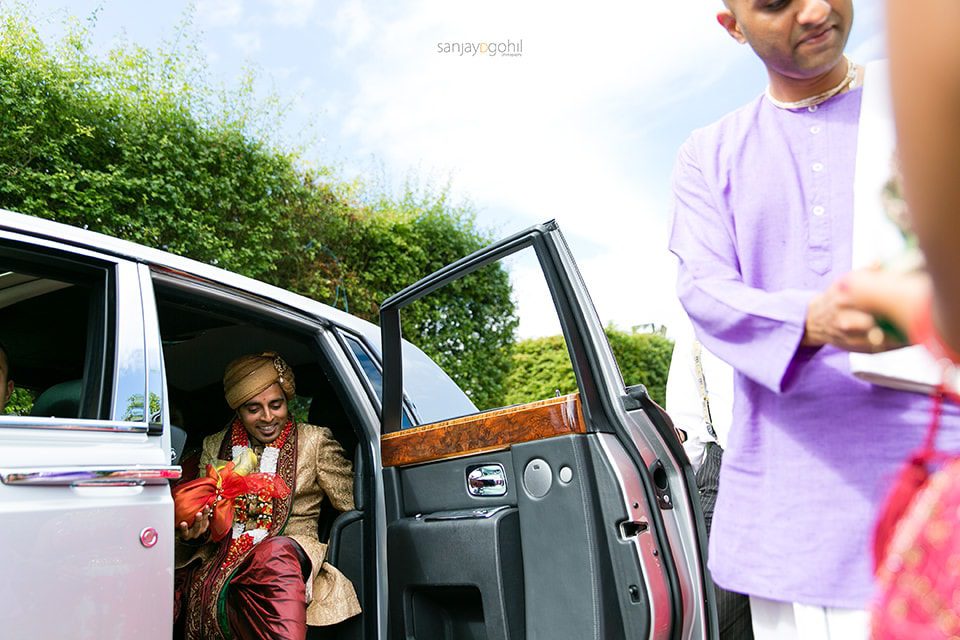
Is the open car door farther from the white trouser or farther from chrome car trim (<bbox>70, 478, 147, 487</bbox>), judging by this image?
the white trouser

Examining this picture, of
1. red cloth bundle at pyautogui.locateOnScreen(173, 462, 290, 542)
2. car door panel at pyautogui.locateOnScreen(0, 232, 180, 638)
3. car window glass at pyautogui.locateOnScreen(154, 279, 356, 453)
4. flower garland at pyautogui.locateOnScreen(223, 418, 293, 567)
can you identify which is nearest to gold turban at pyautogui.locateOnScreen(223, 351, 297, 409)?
car window glass at pyautogui.locateOnScreen(154, 279, 356, 453)

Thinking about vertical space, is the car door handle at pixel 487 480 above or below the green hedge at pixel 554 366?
below

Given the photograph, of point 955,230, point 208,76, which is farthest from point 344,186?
point 955,230

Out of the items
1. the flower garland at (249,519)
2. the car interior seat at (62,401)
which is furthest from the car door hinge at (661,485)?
the flower garland at (249,519)

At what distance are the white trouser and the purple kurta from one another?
0.05ft

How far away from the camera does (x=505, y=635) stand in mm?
2436

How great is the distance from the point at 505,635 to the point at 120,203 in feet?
18.2

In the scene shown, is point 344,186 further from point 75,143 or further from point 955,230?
point 955,230

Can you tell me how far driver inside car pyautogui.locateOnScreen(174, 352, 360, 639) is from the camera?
311cm

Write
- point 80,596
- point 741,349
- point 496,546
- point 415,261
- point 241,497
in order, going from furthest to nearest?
point 415,261, point 241,497, point 496,546, point 80,596, point 741,349

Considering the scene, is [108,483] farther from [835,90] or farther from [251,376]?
[835,90]

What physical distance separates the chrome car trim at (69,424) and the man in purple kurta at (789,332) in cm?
154

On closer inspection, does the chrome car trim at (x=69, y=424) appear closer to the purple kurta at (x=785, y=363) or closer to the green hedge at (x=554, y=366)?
the purple kurta at (x=785, y=363)

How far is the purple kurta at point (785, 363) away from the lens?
1044 millimetres
